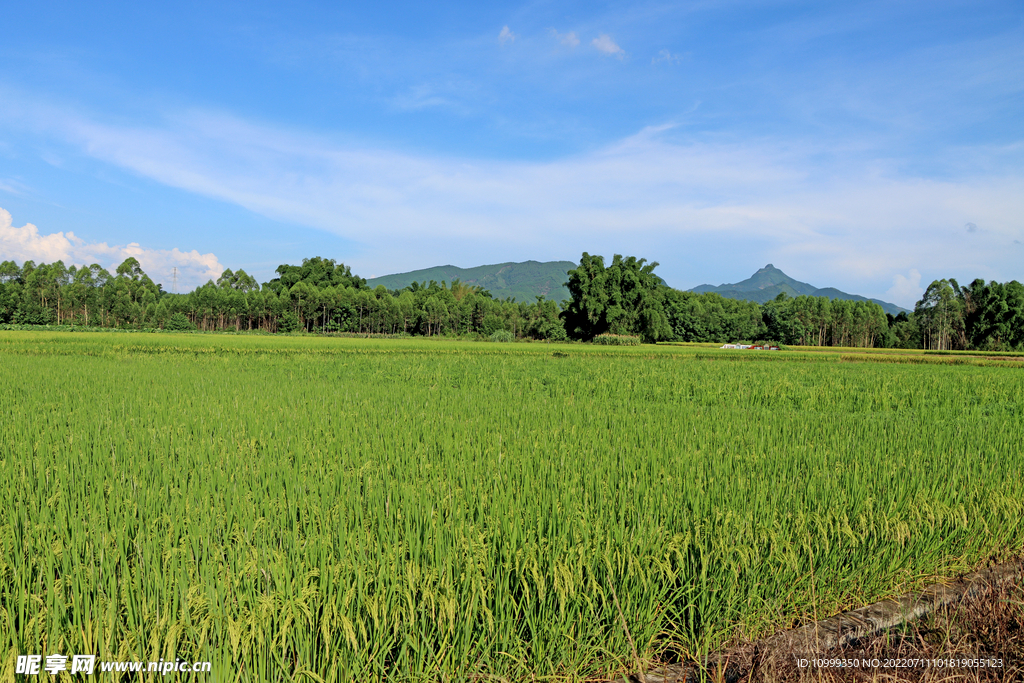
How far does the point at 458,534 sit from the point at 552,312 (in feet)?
307

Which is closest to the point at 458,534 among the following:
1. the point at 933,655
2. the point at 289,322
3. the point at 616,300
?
the point at 933,655

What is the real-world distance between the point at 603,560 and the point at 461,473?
189 centimetres

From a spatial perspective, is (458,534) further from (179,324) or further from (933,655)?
(179,324)

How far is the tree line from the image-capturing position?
221ft

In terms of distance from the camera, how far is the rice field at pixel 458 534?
227 centimetres

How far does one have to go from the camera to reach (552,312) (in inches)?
3787

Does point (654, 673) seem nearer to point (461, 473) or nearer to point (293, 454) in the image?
point (461, 473)

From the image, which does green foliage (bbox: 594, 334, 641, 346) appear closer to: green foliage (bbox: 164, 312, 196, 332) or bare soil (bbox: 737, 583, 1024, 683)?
bare soil (bbox: 737, 583, 1024, 683)

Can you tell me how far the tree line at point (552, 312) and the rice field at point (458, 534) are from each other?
196ft

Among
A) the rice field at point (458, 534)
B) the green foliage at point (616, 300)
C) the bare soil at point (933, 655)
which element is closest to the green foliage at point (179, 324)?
the green foliage at point (616, 300)

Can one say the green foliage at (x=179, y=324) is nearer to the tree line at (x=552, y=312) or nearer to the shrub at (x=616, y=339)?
the tree line at (x=552, y=312)

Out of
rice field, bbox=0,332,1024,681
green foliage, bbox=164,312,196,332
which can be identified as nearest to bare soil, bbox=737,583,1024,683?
rice field, bbox=0,332,1024,681

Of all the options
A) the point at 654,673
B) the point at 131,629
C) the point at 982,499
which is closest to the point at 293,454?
the point at 131,629

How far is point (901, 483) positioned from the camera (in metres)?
4.46
